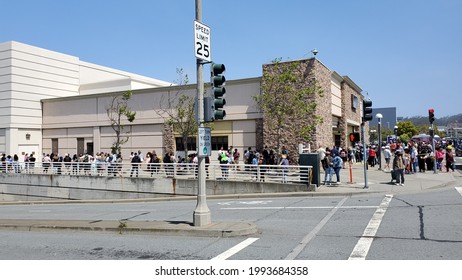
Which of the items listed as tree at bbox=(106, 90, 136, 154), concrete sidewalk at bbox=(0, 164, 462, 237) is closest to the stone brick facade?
concrete sidewalk at bbox=(0, 164, 462, 237)

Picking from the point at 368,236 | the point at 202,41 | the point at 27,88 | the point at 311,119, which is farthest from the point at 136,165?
the point at 27,88

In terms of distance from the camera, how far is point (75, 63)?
44.7m

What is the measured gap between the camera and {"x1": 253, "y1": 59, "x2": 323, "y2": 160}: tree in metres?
25.2

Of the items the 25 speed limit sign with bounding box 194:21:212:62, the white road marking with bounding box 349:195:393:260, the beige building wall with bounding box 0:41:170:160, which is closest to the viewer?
the white road marking with bounding box 349:195:393:260

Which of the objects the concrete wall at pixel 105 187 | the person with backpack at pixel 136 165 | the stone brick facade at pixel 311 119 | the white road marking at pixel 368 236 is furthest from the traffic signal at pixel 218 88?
the stone brick facade at pixel 311 119

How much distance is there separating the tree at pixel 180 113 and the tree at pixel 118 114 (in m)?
2.62

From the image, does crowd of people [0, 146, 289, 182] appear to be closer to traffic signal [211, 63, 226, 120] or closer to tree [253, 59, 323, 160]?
tree [253, 59, 323, 160]

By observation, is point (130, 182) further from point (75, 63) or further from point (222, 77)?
point (75, 63)

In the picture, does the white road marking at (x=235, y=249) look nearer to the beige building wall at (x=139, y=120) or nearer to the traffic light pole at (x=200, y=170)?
the traffic light pole at (x=200, y=170)

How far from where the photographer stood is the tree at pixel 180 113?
2870 centimetres

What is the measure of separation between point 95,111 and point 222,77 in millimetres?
29790

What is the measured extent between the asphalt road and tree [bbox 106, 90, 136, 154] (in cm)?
2129

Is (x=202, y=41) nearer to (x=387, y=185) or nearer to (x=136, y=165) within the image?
(x=387, y=185)

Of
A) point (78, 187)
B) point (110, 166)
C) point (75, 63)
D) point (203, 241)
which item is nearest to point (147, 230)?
point (203, 241)
